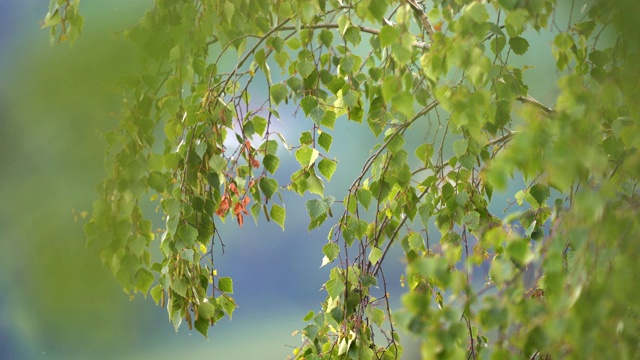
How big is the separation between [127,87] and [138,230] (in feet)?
0.81

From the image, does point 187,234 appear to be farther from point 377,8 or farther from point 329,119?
point 377,8

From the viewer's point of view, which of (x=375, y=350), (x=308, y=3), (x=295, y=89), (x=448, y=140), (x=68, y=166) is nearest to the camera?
(x=68, y=166)

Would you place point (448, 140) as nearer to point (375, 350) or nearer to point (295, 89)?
point (375, 350)

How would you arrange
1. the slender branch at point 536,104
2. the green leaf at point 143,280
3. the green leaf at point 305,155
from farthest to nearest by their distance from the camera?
the slender branch at point 536,104
the green leaf at point 305,155
the green leaf at point 143,280

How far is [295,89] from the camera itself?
1.51m

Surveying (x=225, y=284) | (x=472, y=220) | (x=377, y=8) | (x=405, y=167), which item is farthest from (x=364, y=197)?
(x=377, y=8)

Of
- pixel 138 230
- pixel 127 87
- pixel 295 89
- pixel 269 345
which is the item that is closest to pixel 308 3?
pixel 295 89

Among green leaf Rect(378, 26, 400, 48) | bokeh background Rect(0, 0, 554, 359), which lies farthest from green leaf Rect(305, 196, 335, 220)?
bokeh background Rect(0, 0, 554, 359)

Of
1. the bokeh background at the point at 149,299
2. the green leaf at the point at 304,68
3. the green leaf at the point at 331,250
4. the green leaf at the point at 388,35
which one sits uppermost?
the bokeh background at the point at 149,299

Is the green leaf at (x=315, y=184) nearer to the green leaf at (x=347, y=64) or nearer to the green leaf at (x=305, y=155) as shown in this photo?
the green leaf at (x=305, y=155)

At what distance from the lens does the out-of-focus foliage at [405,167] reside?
792 mm

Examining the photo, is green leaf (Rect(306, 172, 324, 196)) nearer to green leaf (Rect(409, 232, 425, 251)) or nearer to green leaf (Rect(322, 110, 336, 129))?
green leaf (Rect(322, 110, 336, 129))

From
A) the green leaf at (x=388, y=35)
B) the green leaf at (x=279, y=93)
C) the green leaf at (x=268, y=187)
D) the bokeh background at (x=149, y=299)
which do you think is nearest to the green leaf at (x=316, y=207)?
the green leaf at (x=268, y=187)

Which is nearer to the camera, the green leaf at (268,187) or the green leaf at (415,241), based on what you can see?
the green leaf at (268,187)
